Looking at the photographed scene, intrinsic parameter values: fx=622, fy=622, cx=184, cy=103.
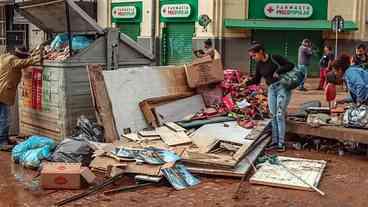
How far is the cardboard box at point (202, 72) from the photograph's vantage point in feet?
35.7

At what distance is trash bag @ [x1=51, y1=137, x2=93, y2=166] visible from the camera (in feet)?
27.4

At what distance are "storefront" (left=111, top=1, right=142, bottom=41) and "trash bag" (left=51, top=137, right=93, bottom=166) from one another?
20.9 meters

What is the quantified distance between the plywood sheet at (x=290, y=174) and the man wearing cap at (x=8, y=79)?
4.33 metres

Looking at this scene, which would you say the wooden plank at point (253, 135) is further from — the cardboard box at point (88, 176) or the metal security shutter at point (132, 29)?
the metal security shutter at point (132, 29)

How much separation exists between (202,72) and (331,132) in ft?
8.43

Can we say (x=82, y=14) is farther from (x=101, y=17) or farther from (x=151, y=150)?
(x=101, y=17)

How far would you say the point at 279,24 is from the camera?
83.4 feet

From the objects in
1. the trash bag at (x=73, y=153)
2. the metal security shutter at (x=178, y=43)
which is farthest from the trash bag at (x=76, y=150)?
the metal security shutter at (x=178, y=43)

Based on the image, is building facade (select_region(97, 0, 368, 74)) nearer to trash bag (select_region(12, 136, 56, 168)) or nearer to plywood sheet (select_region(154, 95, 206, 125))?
plywood sheet (select_region(154, 95, 206, 125))

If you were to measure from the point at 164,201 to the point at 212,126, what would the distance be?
3108 millimetres

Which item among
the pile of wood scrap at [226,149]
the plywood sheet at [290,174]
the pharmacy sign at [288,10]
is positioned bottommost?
the plywood sheet at [290,174]

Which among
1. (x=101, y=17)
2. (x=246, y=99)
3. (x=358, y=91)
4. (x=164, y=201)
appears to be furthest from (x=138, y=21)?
(x=164, y=201)

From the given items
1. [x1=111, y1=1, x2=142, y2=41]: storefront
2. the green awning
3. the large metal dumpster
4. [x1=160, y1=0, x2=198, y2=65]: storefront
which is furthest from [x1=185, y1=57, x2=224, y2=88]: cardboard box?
[x1=111, y1=1, x2=142, y2=41]: storefront

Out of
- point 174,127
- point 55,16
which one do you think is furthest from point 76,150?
point 55,16
